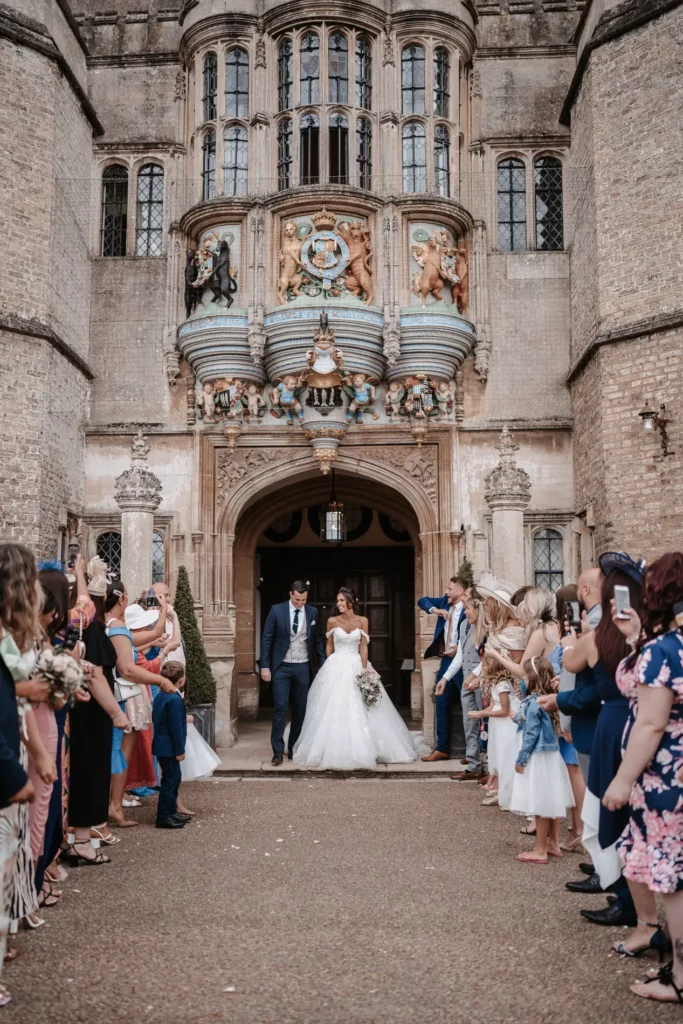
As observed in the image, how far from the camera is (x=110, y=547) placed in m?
15.1

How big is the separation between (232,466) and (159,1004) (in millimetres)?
11397

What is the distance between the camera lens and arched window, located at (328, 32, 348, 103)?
14613mm

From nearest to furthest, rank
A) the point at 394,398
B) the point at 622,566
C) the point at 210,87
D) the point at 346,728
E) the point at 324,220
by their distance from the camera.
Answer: the point at 622,566, the point at 346,728, the point at 324,220, the point at 394,398, the point at 210,87

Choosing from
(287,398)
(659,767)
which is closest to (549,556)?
(287,398)

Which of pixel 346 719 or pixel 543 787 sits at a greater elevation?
pixel 543 787

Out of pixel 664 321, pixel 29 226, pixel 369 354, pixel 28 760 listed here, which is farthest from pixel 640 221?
pixel 28 760

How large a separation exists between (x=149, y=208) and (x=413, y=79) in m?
4.74

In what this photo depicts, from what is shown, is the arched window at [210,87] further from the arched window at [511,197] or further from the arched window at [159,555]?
the arched window at [159,555]

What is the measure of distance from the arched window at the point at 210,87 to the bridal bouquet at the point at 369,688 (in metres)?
9.57

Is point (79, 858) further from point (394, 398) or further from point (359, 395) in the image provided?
point (394, 398)

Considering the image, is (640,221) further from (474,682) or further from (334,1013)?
(334,1013)

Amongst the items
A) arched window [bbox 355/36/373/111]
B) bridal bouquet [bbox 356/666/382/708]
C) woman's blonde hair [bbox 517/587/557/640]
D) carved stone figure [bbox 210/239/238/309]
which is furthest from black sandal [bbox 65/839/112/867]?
arched window [bbox 355/36/373/111]

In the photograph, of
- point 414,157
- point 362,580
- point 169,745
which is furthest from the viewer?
point 362,580

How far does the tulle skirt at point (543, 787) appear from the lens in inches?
238
